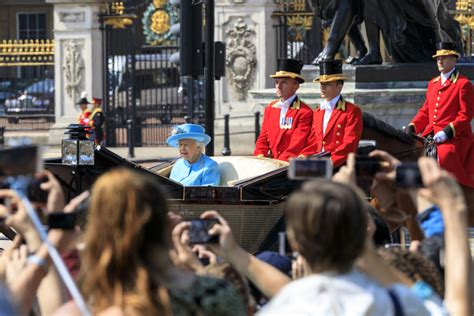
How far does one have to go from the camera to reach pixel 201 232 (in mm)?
4836

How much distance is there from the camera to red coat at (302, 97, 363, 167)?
1005cm

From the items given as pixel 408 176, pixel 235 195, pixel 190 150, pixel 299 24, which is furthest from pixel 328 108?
pixel 299 24

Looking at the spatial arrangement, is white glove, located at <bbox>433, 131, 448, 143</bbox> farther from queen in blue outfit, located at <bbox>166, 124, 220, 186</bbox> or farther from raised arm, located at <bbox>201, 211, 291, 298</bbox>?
raised arm, located at <bbox>201, 211, 291, 298</bbox>

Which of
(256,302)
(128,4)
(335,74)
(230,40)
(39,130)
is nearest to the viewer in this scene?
(256,302)

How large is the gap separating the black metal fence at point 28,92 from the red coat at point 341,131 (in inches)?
751

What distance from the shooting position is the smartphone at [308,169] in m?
4.78

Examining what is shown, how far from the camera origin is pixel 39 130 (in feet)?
96.4

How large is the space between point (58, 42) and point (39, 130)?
7.40 feet

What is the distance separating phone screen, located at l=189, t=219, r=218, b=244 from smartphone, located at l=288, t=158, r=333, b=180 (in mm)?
329

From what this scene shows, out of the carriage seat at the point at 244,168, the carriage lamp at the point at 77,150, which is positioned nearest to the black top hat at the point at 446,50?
the carriage seat at the point at 244,168

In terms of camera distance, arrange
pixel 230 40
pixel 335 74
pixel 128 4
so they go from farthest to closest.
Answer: pixel 128 4 → pixel 230 40 → pixel 335 74

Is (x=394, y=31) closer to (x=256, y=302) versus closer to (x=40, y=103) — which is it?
(x=256, y=302)

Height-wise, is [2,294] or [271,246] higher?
[2,294]

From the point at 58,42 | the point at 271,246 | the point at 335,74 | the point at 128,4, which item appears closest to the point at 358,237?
the point at 271,246
